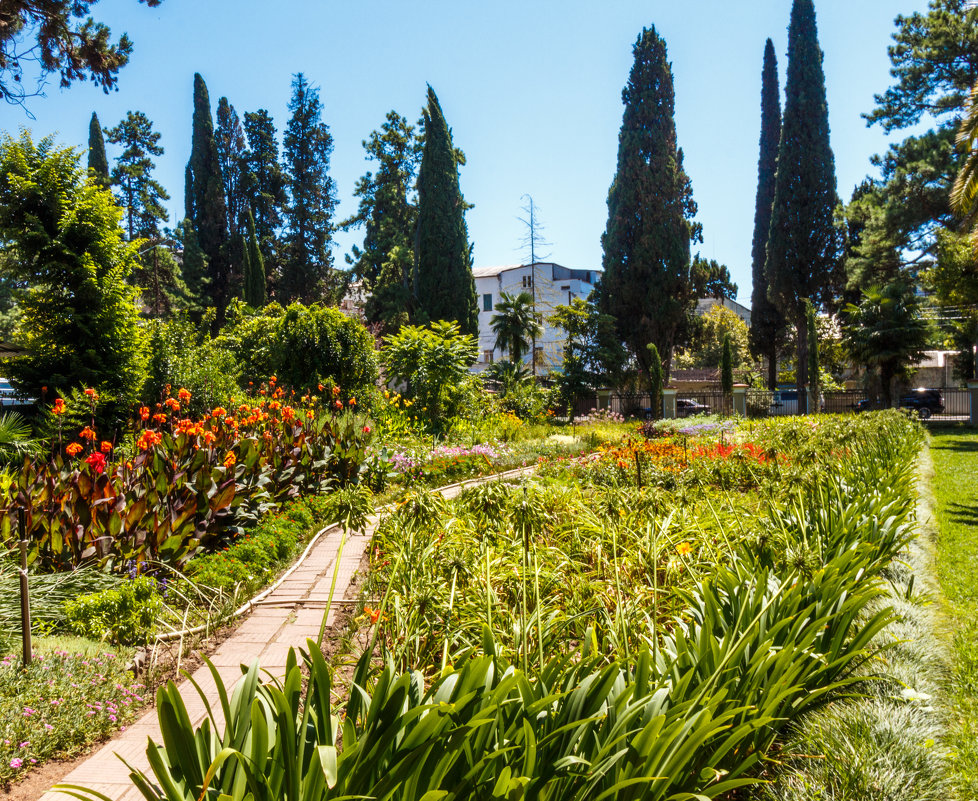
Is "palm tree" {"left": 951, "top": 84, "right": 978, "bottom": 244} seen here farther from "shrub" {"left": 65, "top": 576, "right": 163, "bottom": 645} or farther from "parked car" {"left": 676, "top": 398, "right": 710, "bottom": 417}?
"parked car" {"left": 676, "top": 398, "right": 710, "bottom": 417}

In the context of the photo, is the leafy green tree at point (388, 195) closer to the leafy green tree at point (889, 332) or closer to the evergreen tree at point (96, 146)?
the evergreen tree at point (96, 146)

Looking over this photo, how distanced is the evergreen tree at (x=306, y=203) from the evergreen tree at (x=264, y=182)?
666 millimetres

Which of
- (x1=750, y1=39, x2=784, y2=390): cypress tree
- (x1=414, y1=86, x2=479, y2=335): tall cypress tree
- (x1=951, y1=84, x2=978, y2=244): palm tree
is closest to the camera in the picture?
(x1=951, y1=84, x2=978, y2=244): palm tree

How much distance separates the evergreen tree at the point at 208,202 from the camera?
3177cm

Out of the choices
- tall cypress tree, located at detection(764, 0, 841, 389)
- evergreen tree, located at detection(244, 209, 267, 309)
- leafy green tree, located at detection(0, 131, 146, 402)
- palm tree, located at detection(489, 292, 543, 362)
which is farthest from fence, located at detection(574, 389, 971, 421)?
evergreen tree, located at detection(244, 209, 267, 309)

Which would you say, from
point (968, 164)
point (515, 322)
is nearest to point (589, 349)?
point (515, 322)

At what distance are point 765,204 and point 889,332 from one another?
17.0 m

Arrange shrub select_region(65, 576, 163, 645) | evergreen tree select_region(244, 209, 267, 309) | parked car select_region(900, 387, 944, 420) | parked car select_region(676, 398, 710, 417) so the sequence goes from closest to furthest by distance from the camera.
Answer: shrub select_region(65, 576, 163, 645)
parked car select_region(900, 387, 944, 420)
parked car select_region(676, 398, 710, 417)
evergreen tree select_region(244, 209, 267, 309)

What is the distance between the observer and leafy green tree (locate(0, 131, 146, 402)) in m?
7.98

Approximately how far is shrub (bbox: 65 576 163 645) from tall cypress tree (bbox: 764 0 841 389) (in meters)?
26.9

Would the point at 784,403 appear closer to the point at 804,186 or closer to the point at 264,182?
the point at 804,186

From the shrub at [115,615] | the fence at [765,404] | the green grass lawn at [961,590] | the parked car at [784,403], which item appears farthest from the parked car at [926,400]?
the shrub at [115,615]

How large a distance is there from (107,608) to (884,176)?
1023 inches

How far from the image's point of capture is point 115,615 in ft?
10.5
